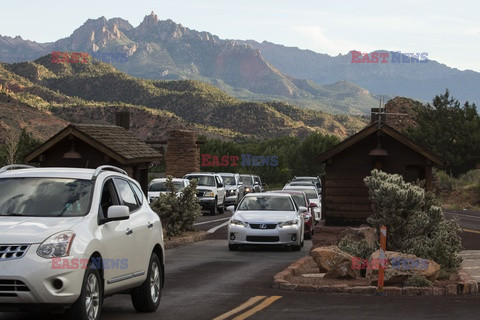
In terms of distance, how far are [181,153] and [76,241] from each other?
2055 inches

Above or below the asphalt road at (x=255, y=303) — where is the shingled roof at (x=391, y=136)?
above

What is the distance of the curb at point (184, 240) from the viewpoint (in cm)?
2834

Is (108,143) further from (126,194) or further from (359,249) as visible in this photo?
(126,194)

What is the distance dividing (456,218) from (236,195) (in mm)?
34179

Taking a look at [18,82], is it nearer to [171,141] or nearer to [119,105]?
[119,105]

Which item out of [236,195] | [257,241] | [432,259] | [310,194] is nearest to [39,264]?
[432,259]

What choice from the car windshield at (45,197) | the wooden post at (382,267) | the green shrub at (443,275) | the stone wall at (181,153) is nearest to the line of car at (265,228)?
the green shrub at (443,275)

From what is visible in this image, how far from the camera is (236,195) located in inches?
2138

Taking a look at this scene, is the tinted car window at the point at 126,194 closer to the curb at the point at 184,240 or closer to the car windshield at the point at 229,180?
the curb at the point at 184,240

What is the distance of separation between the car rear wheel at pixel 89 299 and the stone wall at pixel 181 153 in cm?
5137

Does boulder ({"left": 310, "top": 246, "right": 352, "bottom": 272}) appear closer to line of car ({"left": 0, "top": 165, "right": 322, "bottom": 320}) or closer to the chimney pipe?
line of car ({"left": 0, "top": 165, "right": 322, "bottom": 320})

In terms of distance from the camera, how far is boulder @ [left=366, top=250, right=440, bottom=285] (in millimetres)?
16484

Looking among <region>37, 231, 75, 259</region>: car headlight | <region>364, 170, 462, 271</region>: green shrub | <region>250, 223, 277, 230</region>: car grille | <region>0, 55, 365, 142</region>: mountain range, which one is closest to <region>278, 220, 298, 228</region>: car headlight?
<region>250, 223, 277, 230</region>: car grille

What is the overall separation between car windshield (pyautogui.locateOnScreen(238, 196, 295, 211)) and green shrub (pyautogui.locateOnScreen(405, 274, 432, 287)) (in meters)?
11.1
